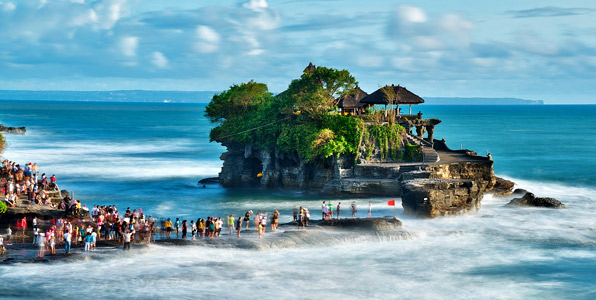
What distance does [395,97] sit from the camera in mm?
61531

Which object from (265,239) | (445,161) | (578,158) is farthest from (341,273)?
(578,158)

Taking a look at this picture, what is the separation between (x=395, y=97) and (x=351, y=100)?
4.28 metres

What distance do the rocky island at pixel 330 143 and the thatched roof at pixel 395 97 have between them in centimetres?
8

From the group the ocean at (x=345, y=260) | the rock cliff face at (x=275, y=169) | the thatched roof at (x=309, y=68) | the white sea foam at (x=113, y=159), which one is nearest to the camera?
the ocean at (x=345, y=260)

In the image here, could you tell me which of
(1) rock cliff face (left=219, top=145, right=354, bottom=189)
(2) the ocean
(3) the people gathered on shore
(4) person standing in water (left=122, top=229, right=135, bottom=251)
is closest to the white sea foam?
(2) the ocean

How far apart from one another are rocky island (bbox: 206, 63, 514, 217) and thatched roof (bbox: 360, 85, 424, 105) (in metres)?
0.08

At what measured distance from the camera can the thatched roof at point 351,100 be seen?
63344 millimetres

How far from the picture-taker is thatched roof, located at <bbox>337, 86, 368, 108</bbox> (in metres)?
63.3

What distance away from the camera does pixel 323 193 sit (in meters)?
56.4

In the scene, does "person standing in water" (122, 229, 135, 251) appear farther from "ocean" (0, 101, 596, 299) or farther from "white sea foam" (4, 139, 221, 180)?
"white sea foam" (4, 139, 221, 180)

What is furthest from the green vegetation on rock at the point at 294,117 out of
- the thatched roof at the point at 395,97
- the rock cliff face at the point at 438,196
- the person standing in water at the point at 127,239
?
the person standing in water at the point at 127,239

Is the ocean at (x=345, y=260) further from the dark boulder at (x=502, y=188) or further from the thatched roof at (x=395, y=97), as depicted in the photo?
the thatched roof at (x=395, y=97)

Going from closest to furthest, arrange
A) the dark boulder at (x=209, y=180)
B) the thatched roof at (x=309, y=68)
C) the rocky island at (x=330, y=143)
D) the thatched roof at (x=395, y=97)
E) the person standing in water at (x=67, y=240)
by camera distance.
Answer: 1. the person standing in water at (x=67, y=240)
2. the rocky island at (x=330, y=143)
3. the thatched roof at (x=395, y=97)
4. the dark boulder at (x=209, y=180)
5. the thatched roof at (x=309, y=68)

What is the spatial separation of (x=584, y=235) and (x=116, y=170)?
155 ft
